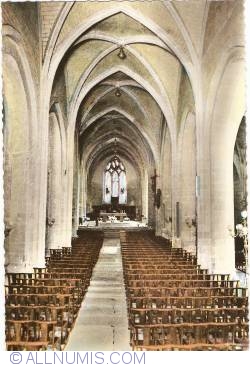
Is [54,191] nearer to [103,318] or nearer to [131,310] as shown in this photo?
[103,318]

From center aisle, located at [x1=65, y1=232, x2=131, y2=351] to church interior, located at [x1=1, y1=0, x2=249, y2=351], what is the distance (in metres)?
0.04

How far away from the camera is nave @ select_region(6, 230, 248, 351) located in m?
5.90

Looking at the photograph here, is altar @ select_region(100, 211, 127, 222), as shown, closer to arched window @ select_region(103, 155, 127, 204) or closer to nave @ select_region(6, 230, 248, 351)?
arched window @ select_region(103, 155, 127, 204)

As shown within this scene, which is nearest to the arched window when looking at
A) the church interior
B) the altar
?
the altar

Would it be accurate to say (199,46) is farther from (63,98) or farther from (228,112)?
(63,98)

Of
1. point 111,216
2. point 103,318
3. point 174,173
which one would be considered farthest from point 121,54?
point 111,216

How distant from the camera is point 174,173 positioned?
21.2 metres

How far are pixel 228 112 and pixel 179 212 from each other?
7800 millimetres

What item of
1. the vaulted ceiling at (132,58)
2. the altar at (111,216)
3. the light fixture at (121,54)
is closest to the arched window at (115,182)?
the altar at (111,216)

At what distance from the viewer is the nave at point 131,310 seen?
5.90m

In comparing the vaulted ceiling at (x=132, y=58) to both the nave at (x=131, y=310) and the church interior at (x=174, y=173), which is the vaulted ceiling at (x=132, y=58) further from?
the nave at (x=131, y=310)

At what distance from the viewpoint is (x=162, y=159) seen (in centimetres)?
2719

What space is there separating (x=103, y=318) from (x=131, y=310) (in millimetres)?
2401

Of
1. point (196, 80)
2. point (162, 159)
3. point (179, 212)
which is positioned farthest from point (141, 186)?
point (196, 80)
